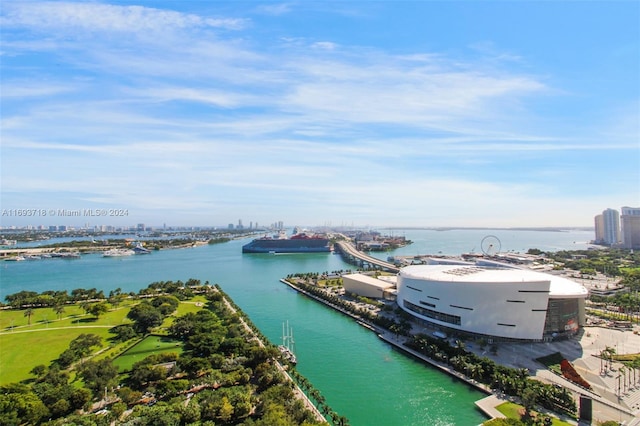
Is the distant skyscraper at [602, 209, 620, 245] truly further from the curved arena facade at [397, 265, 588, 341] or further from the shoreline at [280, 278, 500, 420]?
the shoreline at [280, 278, 500, 420]

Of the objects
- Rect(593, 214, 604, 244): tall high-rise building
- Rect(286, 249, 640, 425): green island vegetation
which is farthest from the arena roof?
Rect(593, 214, 604, 244): tall high-rise building

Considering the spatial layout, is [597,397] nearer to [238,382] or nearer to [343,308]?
[238,382]

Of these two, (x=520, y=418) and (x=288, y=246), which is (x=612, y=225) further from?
(x=520, y=418)

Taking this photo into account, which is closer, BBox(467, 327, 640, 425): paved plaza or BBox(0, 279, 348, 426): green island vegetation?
BBox(0, 279, 348, 426): green island vegetation

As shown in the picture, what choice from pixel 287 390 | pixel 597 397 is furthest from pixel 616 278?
pixel 287 390

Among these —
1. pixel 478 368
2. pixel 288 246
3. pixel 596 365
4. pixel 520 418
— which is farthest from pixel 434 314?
pixel 288 246

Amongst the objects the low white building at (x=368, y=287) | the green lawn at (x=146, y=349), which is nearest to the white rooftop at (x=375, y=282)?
the low white building at (x=368, y=287)
